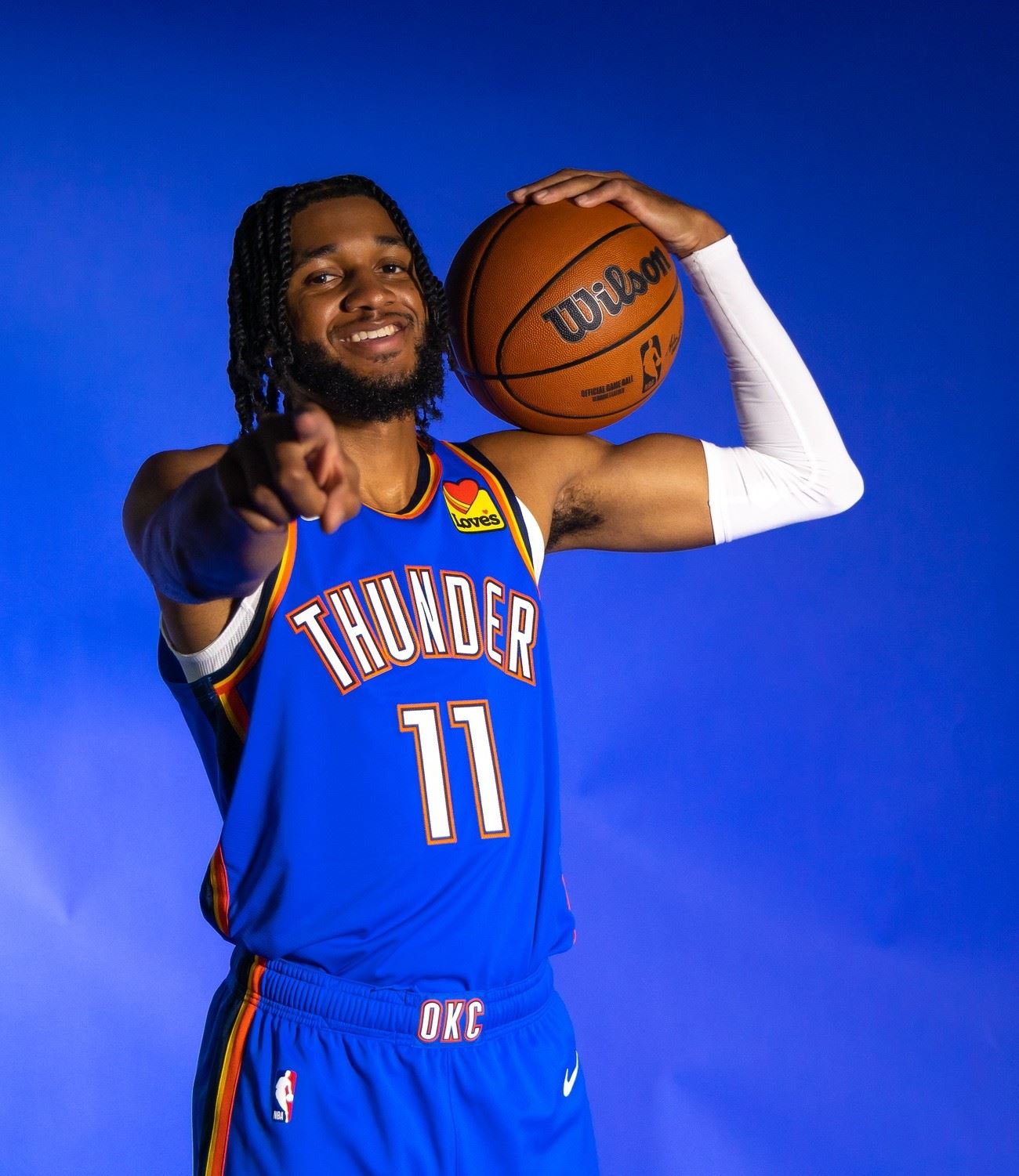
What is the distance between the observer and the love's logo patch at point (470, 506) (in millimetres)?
1919

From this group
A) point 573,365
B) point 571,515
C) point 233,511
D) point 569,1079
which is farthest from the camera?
point 571,515

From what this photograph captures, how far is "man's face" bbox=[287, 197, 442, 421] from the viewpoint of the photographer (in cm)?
189

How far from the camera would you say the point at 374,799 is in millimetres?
1703

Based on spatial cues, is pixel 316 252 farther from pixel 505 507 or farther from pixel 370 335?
pixel 505 507

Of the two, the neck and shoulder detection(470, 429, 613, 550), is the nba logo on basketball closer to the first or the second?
shoulder detection(470, 429, 613, 550)

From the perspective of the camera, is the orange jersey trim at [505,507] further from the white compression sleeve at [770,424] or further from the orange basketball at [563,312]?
the white compression sleeve at [770,424]

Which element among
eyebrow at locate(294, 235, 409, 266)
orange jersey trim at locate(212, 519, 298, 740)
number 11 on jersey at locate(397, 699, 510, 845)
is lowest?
number 11 on jersey at locate(397, 699, 510, 845)

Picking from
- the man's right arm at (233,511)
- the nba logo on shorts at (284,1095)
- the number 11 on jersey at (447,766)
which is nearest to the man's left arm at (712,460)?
the number 11 on jersey at (447,766)

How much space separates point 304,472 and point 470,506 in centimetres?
77

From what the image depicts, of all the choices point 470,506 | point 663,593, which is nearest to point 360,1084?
point 470,506

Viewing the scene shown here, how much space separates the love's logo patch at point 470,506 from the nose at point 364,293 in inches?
10.0

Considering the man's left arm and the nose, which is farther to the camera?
the man's left arm

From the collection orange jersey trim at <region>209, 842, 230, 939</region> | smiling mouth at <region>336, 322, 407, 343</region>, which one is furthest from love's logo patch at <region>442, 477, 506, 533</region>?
orange jersey trim at <region>209, 842, 230, 939</region>

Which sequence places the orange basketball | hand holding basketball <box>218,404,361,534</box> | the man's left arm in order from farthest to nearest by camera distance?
the man's left arm < the orange basketball < hand holding basketball <box>218,404,361,534</box>
